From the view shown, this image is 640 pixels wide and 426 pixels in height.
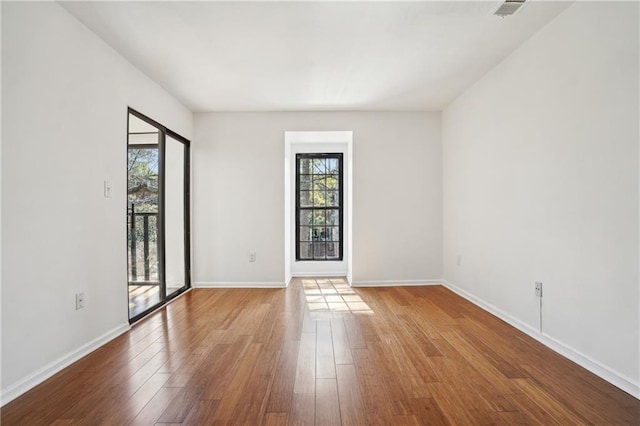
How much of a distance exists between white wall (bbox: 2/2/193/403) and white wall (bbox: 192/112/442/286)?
162 centimetres

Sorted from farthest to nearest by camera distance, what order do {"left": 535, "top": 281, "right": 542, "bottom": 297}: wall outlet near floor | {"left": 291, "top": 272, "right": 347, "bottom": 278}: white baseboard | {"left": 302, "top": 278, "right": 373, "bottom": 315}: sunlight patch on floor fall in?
{"left": 291, "top": 272, "right": 347, "bottom": 278}: white baseboard < {"left": 302, "top": 278, "right": 373, "bottom": 315}: sunlight patch on floor < {"left": 535, "top": 281, "right": 542, "bottom": 297}: wall outlet near floor

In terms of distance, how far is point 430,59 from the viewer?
2.95m

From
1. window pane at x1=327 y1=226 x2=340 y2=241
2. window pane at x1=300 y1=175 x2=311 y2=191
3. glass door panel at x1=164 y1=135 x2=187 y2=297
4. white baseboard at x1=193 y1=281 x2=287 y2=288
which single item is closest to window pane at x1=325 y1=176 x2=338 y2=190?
window pane at x1=300 y1=175 x2=311 y2=191

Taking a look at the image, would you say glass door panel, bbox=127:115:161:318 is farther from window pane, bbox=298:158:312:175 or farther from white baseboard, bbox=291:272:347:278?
window pane, bbox=298:158:312:175

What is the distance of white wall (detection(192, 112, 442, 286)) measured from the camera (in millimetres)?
4453

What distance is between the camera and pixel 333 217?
5348 millimetres

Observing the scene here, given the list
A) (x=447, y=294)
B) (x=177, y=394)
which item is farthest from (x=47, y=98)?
(x=447, y=294)

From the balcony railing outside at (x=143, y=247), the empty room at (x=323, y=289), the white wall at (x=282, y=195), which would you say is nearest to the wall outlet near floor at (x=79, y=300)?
the empty room at (x=323, y=289)

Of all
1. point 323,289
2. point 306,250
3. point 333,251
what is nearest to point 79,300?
point 323,289

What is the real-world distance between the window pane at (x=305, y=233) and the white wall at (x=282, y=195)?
914 mm

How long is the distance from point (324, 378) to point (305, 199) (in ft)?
11.7

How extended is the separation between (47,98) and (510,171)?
3.53 metres

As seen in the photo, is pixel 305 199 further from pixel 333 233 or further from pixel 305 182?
pixel 333 233

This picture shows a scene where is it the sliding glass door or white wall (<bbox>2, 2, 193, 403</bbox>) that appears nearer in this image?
white wall (<bbox>2, 2, 193, 403</bbox>)
